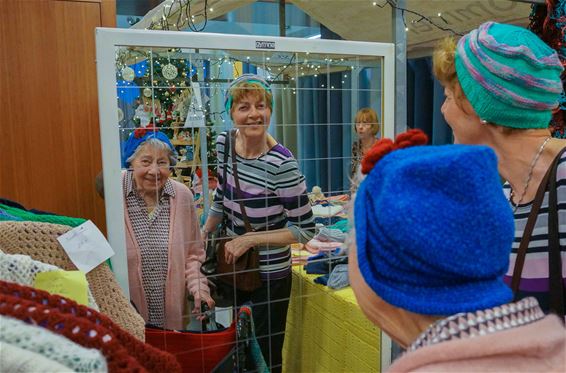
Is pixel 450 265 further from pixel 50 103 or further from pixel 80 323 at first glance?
pixel 50 103

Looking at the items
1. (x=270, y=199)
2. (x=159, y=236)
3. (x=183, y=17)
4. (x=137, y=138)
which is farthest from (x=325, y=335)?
(x=183, y=17)

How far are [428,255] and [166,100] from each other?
2.63ft

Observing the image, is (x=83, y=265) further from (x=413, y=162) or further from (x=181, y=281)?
(x=413, y=162)

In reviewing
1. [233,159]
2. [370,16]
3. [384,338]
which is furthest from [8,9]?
[370,16]

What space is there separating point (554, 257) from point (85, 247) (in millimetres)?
1119

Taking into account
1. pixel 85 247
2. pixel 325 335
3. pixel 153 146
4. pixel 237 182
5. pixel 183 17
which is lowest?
pixel 325 335

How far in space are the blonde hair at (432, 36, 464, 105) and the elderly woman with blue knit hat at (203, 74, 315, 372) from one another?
0.46 m

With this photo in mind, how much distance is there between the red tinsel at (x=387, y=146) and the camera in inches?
27.8

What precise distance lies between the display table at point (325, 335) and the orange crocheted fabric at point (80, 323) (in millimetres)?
940

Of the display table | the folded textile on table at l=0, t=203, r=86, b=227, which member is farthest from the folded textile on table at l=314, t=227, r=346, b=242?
the folded textile on table at l=0, t=203, r=86, b=227

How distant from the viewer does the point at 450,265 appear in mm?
607

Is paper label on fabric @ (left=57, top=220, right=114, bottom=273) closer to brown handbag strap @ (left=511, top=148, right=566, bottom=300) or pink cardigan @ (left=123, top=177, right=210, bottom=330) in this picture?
pink cardigan @ (left=123, top=177, right=210, bottom=330)

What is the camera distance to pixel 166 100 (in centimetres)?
118

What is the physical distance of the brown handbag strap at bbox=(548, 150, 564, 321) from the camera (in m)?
1.16
